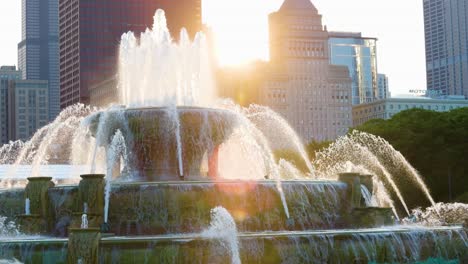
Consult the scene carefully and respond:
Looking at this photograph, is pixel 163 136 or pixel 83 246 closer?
pixel 83 246

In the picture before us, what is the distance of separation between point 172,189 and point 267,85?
16504cm

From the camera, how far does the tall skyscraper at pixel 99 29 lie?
186 meters

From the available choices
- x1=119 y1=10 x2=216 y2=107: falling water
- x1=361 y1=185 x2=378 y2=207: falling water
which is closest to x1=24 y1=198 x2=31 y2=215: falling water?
x1=361 y1=185 x2=378 y2=207: falling water

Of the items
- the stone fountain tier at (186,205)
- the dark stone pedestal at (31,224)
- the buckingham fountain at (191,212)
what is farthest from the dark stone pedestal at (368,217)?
the dark stone pedestal at (31,224)

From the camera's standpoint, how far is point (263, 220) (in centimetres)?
2738

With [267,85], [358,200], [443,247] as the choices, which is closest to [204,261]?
[443,247]

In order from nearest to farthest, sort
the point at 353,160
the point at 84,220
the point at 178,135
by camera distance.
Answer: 1. the point at 84,220
2. the point at 178,135
3. the point at 353,160

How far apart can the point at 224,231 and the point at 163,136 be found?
399 inches

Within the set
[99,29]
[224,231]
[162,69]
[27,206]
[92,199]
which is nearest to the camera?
[224,231]

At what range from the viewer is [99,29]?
186 metres

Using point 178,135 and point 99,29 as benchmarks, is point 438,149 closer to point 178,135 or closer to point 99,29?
point 178,135

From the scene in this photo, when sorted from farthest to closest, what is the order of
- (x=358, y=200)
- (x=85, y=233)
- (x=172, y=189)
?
(x=358, y=200) < (x=172, y=189) < (x=85, y=233)

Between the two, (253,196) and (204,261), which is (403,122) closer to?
(253,196)

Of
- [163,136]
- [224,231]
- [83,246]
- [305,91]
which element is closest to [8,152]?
[163,136]
